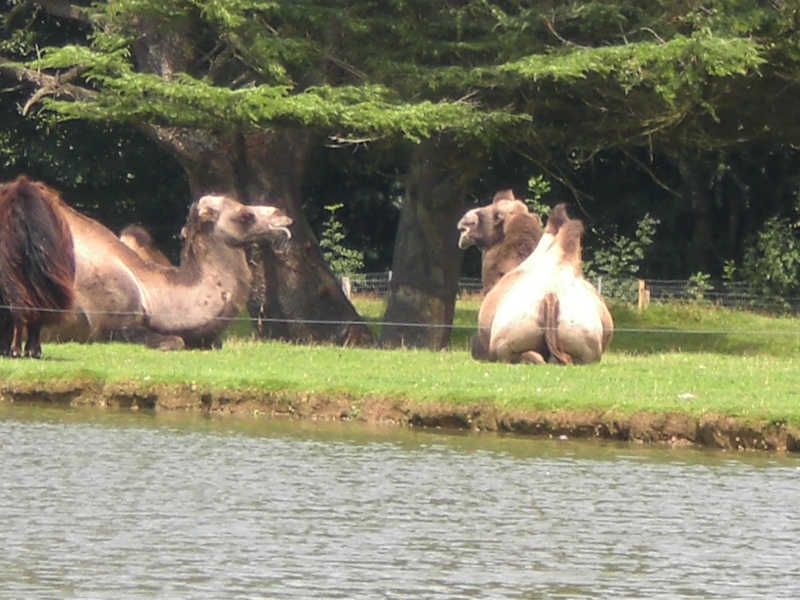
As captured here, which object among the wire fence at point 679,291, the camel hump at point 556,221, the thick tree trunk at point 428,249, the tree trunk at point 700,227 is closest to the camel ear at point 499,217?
the camel hump at point 556,221

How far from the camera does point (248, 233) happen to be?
883 inches

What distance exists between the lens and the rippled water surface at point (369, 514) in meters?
10.2

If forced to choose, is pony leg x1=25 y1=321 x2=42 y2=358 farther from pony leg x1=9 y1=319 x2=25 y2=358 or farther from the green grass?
the green grass

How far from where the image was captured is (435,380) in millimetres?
17656

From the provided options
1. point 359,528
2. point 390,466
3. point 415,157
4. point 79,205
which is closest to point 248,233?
point 415,157

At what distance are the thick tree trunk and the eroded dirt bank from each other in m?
8.36

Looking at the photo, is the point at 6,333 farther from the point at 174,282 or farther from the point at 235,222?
the point at 235,222

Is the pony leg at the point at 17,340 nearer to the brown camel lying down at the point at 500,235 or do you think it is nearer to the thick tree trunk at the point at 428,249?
the brown camel lying down at the point at 500,235

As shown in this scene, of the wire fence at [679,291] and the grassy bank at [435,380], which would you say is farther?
the wire fence at [679,291]

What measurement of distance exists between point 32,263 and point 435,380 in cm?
433

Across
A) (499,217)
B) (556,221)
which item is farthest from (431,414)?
(499,217)

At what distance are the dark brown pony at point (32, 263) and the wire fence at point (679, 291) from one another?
1777 cm

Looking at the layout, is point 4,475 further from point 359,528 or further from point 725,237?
point 725,237

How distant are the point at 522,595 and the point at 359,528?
6.41 feet
